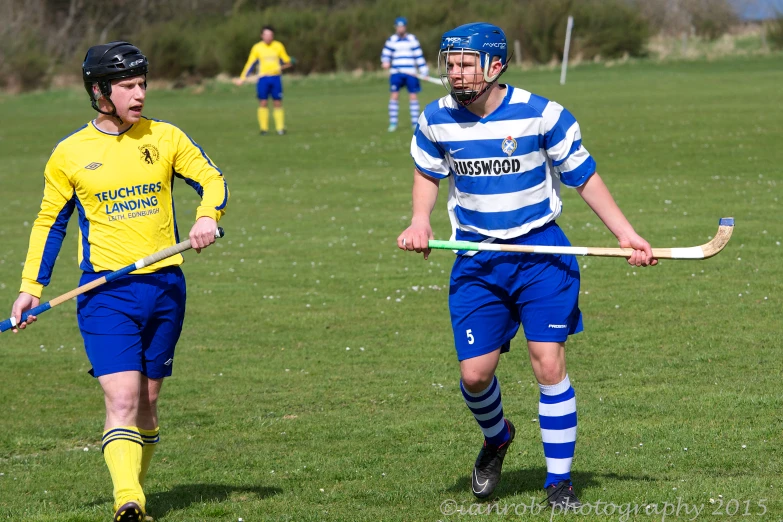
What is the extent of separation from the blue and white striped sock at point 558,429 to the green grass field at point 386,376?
0.25m

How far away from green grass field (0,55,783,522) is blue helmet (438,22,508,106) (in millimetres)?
1995

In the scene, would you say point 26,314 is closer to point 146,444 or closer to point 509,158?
point 146,444

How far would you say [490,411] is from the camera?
5809 mm

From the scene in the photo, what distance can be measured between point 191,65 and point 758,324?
1832 inches

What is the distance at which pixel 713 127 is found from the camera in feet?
80.1

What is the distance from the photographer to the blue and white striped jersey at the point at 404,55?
26875 millimetres

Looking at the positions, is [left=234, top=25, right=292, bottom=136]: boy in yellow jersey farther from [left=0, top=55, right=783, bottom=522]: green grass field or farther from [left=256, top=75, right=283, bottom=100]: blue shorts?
[left=0, top=55, right=783, bottom=522]: green grass field

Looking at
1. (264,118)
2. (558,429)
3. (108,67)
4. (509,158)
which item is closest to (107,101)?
(108,67)

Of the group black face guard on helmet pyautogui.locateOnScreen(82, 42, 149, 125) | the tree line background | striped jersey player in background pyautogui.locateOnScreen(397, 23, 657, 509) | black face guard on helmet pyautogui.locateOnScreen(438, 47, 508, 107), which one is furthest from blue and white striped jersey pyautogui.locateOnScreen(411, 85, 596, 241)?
the tree line background

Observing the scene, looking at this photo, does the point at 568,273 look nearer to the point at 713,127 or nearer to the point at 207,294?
the point at 207,294

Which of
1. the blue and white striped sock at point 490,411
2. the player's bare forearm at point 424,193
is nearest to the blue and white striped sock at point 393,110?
the player's bare forearm at point 424,193

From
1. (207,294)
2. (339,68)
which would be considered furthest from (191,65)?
(207,294)

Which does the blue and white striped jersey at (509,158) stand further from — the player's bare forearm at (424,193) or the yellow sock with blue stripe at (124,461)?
the yellow sock with blue stripe at (124,461)

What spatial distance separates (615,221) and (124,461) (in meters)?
2.55
